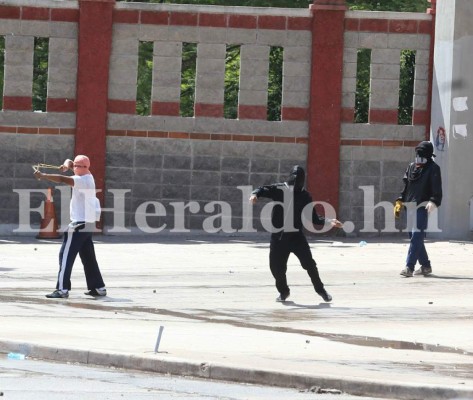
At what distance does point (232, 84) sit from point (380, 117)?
861cm

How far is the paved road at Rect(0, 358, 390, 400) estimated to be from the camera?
10352 millimetres

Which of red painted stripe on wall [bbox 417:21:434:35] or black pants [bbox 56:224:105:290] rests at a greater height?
red painted stripe on wall [bbox 417:21:434:35]

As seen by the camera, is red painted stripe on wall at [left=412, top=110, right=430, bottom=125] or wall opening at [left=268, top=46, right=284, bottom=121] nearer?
red painted stripe on wall at [left=412, top=110, right=430, bottom=125]

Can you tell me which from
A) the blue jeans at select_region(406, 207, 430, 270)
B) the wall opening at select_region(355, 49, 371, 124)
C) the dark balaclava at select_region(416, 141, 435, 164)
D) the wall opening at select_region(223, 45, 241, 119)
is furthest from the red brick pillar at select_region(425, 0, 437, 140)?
the wall opening at select_region(223, 45, 241, 119)

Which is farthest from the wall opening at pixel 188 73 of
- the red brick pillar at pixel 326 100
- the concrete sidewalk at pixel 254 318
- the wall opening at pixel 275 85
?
the concrete sidewalk at pixel 254 318

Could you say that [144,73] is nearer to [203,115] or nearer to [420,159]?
[203,115]

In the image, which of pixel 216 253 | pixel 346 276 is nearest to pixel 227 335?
pixel 346 276

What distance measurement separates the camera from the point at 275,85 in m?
33.1

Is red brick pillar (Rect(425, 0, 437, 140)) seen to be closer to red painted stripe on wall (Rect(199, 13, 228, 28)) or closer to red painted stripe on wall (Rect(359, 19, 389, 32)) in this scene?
red painted stripe on wall (Rect(359, 19, 389, 32))

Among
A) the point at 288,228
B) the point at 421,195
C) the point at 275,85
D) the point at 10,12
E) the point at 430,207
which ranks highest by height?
the point at 10,12

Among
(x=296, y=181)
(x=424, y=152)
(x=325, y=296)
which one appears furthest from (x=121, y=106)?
(x=325, y=296)

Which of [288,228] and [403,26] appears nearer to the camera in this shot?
[288,228]

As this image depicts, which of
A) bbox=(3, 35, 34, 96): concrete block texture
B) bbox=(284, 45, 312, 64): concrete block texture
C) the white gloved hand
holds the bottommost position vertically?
the white gloved hand

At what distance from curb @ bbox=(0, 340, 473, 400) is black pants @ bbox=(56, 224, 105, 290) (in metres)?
3.98
